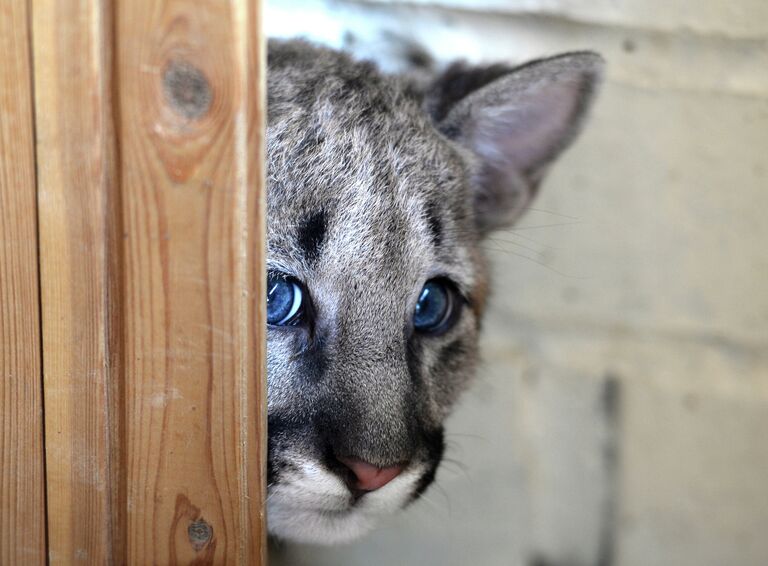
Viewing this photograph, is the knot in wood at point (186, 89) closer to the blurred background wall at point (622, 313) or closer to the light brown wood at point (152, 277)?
the light brown wood at point (152, 277)

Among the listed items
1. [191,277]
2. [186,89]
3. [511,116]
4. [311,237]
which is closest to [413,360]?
[311,237]

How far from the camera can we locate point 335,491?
140 cm

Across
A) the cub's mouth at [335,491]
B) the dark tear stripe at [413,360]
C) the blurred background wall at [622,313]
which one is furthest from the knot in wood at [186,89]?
the blurred background wall at [622,313]

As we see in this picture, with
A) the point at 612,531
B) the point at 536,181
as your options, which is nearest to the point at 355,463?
the point at 536,181

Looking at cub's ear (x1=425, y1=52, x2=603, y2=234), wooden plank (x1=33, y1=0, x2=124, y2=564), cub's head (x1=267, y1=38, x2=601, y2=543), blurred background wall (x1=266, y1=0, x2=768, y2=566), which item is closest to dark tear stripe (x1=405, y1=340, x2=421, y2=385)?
cub's head (x1=267, y1=38, x2=601, y2=543)

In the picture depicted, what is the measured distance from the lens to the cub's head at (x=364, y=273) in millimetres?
1418

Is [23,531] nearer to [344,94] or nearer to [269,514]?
[269,514]

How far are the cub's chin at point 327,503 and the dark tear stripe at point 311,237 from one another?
0.36 metres

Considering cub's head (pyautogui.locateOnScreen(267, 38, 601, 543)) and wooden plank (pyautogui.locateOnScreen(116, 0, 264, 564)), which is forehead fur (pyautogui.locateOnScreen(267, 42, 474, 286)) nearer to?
cub's head (pyautogui.locateOnScreen(267, 38, 601, 543))

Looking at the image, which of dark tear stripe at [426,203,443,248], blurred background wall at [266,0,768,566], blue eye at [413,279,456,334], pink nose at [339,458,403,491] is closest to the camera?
pink nose at [339,458,403,491]

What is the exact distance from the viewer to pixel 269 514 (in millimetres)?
1530

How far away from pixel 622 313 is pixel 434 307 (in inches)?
37.0

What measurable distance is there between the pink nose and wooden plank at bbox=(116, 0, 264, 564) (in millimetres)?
298

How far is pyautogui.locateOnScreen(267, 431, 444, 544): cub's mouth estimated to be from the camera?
4.53 ft
